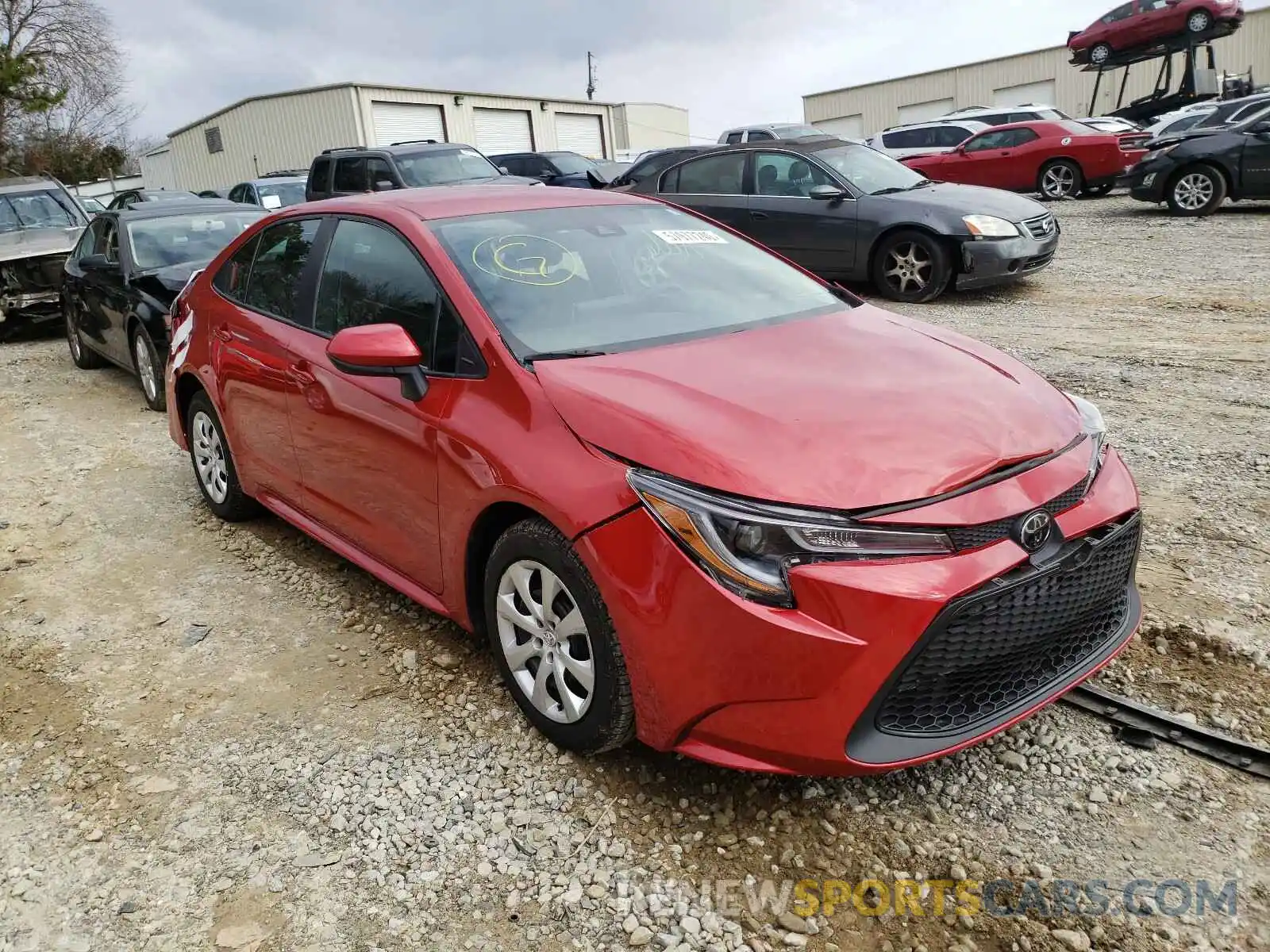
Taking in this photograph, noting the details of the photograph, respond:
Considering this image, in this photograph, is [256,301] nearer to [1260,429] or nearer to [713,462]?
[713,462]

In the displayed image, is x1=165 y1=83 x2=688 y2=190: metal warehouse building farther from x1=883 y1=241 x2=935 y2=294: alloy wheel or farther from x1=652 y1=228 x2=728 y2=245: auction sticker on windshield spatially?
x1=652 y1=228 x2=728 y2=245: auction sticker on windshield

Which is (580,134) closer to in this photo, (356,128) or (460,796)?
(356,128)

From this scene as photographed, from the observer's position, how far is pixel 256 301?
A: 424 cm

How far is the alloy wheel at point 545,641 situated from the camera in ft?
8.74

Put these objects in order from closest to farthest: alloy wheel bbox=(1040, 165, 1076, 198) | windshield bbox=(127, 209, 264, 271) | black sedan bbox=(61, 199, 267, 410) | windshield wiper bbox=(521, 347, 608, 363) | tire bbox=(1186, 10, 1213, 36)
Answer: windshield wiper bbox=(521, 347, 608, 363) < black sedan bbox=(61, 199, 267, 410) < windshield bbox=(127, 209, 264, 271) < alloy wheel bbox=(1040, 165, 1076, 198) < tire bbox=(1186, 10, 1213, 36)

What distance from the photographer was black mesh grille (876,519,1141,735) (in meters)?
2.25

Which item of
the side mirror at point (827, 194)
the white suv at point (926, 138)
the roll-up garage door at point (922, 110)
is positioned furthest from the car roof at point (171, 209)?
the roll-up garage door at point (922, 110)

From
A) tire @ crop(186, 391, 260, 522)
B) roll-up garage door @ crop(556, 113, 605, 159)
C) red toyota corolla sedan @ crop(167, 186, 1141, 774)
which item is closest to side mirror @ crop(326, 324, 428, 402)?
red toyota corolla sedan @ crop(167, 186, 1141, 774)

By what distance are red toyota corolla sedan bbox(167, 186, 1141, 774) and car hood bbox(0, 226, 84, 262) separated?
8.84 metres

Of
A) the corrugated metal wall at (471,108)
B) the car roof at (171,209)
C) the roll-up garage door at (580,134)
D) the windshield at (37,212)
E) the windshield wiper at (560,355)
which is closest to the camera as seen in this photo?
the windshield wiper at (560,355)

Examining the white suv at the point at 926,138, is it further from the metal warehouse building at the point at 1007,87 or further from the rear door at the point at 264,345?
the metal warehouse building at the point at 1007,87

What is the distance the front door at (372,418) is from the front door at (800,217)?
6517 millimetres

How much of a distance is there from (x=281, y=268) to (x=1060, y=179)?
15.6 meters

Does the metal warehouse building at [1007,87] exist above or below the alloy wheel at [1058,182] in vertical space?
above
